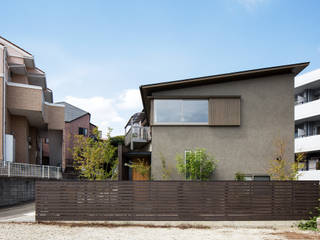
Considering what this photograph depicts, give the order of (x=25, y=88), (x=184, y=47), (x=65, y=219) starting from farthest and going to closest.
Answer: (x=25, y=88) < (x=184, y=47) < (x=65, y=219)

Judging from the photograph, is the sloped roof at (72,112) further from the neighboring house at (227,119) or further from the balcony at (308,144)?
the neighboring house at (227,119)

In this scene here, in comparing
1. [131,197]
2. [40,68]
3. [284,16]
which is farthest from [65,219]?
[40,68]

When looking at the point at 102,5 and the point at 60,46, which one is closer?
the point at 102,5

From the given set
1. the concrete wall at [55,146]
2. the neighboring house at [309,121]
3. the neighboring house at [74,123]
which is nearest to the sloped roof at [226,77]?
the neighboring house at [309,121]

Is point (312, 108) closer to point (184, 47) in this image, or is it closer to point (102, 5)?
point (184, 47)

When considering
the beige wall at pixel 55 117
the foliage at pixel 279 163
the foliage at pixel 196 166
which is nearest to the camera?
the foliage at pixel 196 166

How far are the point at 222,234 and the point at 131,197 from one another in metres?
3.57

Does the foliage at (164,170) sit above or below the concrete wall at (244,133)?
below

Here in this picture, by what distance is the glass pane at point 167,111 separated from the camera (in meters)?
16.4

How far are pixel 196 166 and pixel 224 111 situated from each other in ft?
10.2

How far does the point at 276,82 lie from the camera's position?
55.2ft

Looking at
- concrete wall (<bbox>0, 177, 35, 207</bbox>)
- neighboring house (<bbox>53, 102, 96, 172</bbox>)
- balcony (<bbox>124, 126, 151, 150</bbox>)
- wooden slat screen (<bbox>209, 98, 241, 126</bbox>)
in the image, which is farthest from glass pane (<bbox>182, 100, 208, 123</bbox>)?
neighboring house (<bbox>53, 102, 96, 172</bbox>)

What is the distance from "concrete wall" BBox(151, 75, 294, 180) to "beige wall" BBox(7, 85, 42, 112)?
11.3m

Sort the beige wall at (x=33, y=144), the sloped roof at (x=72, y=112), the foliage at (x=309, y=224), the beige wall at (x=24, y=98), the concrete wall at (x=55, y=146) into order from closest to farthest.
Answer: the foliage at (x=309, y=224), the beige wall at (x=24, y=98), the beige wall at (x=33, y=144), the concrete wall at (x=55, y=146), the sloped roof at (x=72, y=112)
